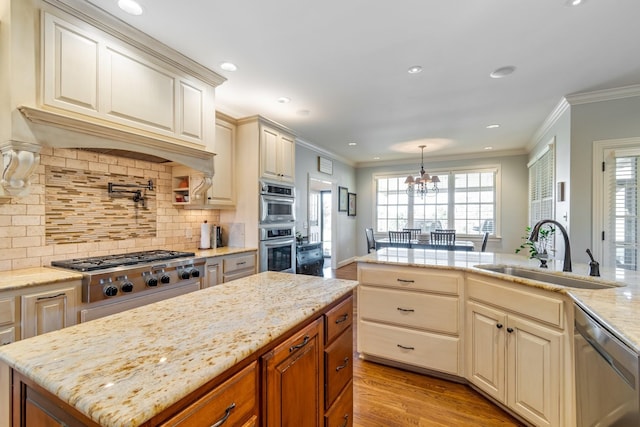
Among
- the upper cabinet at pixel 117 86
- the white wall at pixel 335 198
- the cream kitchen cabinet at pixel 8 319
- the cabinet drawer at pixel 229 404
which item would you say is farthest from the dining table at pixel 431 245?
the cream kitchen cabinet at pixel 8 319

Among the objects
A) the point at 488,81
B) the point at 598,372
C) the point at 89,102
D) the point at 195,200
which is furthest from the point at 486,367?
the point at 89,102

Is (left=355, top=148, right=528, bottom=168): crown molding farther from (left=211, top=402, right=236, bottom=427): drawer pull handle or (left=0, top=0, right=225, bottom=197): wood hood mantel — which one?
(left=211, top=402, right=236, bottom=427): drawer pull handle

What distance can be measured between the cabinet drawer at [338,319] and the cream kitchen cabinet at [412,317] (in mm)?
880

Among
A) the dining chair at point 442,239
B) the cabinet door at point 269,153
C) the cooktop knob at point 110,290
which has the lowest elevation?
the cooktop knob at point 110,290

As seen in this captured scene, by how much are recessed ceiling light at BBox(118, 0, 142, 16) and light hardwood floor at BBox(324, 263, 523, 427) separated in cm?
310

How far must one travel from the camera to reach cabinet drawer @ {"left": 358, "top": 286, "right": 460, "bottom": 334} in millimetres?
2186

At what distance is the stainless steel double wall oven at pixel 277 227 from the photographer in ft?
11.4

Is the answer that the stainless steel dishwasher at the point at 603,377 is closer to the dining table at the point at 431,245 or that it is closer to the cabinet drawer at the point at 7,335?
the cabinet drawer at the point at 7,335

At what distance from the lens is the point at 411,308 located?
231 centimetres

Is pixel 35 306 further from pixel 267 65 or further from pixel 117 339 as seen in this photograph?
pixel 267 65

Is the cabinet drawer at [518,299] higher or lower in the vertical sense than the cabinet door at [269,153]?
lower

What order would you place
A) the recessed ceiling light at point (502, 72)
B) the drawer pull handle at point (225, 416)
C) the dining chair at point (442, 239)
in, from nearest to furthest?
the drawer pull handle at point (225, 416) < the recessed ceiling light at point (502, 72) < the dining chair at point (442, 239)

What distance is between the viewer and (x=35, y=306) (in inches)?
65.1

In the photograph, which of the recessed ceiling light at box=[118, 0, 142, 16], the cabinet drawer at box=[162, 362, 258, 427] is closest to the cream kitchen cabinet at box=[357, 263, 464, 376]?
the cabinet drawer at box=[162, 362, 258, 427]
